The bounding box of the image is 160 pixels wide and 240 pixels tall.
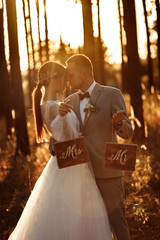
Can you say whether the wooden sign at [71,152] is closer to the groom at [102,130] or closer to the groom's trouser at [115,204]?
the groom at [102,130]

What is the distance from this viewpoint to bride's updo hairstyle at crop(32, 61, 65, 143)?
4918mm

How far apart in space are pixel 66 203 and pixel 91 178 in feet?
1.23

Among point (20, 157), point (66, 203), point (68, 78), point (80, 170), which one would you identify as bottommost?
point (20, 157)

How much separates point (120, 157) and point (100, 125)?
1.53 feet

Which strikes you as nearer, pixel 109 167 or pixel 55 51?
pixel 109 167

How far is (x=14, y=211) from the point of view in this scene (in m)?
7.80

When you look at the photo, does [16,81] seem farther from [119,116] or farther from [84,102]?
[119,116]

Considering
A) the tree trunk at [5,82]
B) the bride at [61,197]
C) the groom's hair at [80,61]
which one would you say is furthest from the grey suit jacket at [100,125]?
the tree trunk at [5,82]

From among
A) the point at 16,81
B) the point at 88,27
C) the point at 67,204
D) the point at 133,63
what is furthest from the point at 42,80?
the point at 16,81

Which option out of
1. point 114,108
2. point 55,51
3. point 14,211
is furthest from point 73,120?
point 55,51

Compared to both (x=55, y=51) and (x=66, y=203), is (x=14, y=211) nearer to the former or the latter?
(x=66, y=203)

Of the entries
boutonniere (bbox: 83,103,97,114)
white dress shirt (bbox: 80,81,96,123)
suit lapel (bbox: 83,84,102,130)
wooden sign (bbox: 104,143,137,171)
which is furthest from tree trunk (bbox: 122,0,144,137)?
wooden sign (bbox: 104,143,137,171)

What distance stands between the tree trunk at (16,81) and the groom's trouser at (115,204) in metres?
8.24

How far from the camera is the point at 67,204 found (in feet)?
15.6
